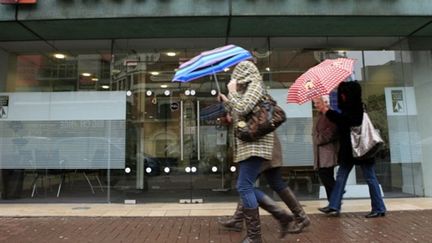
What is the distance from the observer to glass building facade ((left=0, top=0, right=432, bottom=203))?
9.24 metres

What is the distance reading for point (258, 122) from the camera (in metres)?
4.77

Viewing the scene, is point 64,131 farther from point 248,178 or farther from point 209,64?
point 248,178

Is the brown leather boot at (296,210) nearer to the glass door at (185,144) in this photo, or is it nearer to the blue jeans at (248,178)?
the blue jeans at (248,178)

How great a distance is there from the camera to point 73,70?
9922 mm

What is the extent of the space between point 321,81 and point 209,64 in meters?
1.78

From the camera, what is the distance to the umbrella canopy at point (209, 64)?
5.09 meters

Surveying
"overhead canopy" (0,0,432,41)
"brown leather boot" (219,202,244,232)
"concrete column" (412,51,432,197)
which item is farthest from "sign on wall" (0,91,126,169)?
"concrete column" (412,51,432,197)

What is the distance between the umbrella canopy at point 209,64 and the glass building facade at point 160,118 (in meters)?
3.72

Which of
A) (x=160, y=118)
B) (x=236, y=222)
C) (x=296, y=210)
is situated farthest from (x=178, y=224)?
(x=160, y=118)

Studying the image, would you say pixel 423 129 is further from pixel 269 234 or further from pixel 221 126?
pixel 269 234

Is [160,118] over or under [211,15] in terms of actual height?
under

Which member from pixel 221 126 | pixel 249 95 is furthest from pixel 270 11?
pixel 249 95

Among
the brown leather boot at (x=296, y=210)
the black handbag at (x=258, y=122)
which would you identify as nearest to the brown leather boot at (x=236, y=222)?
the brown leather boot at (x=296, y=210)

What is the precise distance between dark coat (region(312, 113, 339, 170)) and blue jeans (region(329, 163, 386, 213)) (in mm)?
229
